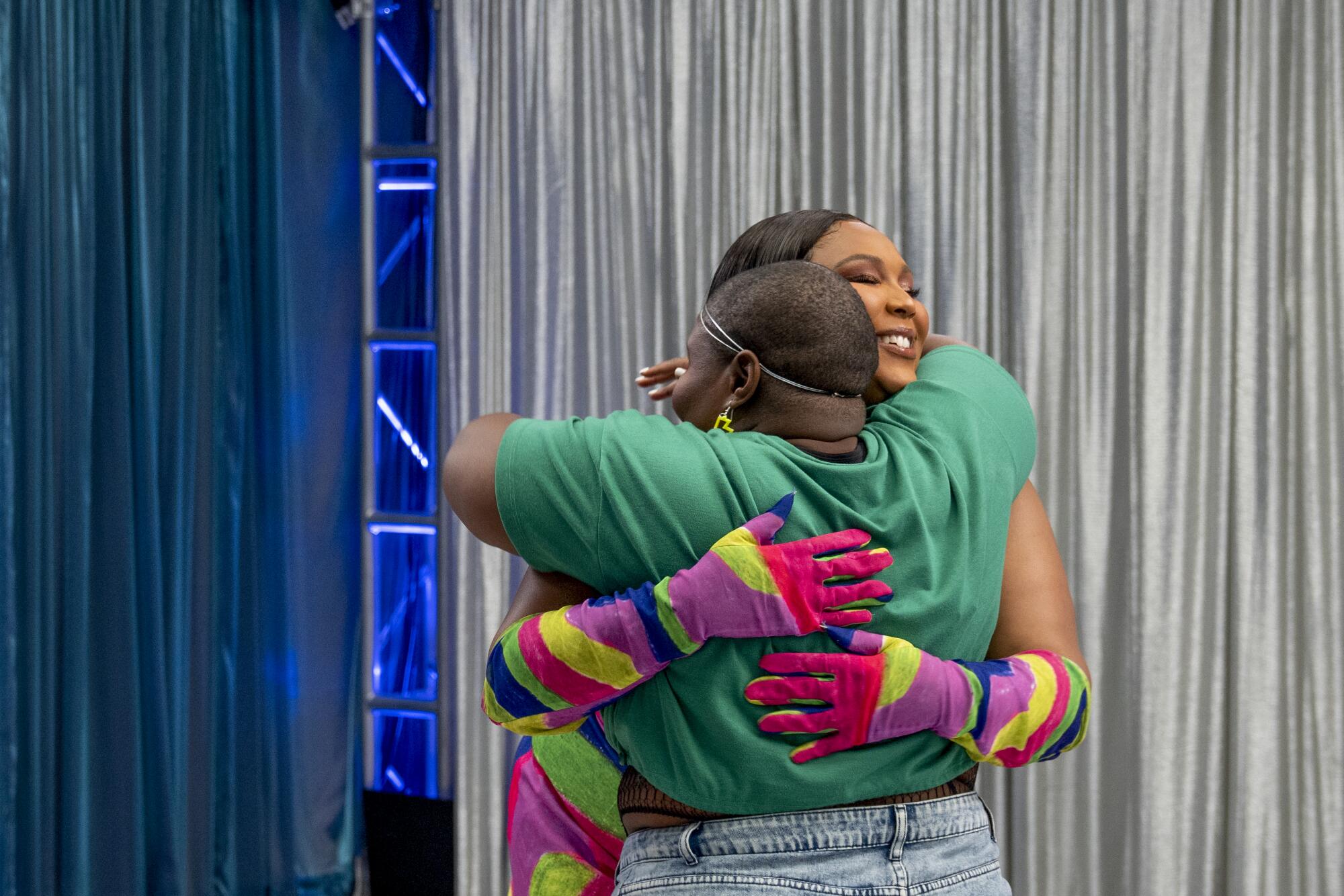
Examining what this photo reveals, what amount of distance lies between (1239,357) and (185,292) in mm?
2422

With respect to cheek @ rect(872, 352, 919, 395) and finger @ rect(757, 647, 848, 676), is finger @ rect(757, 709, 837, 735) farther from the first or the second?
cheek @ rect(872, 352, 919, 395)

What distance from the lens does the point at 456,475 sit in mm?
1058

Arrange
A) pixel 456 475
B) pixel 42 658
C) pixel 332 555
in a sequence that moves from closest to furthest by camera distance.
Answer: pixel 456 475, pixel 42 658, pixel 332 555

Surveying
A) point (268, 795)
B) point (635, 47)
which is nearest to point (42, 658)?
point (268, 795)

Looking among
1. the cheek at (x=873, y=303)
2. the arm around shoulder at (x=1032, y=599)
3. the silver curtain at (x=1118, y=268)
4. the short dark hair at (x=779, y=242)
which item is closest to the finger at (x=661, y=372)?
the short dark hair at (x=779, y=242)

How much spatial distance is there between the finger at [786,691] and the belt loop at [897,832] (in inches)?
5.8

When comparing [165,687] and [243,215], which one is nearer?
[165,687]

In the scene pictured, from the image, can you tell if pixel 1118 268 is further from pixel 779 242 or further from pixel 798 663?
pixel 798 663

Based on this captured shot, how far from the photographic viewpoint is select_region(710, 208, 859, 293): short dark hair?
1.36 metres

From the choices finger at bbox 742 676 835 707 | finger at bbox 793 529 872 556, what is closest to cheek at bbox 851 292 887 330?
finger at bbox 793 529 872 556

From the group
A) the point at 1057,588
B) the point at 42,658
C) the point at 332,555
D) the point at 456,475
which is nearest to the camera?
the point at 456,475

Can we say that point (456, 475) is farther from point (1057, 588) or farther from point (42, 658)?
point (42, 658)

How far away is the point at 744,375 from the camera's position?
3.69 ft

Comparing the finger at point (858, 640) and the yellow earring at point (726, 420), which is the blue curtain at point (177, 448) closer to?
the yellow earring at point (726, 420)
